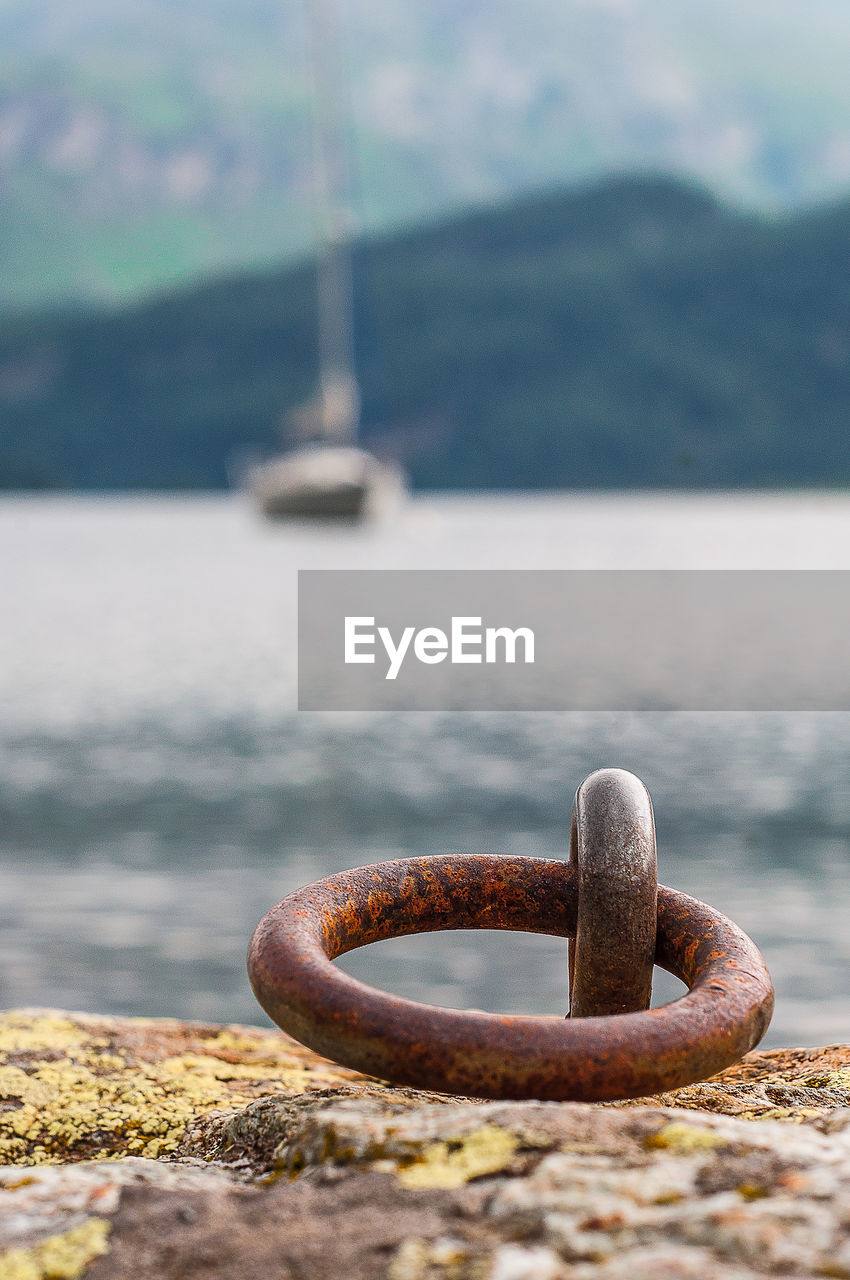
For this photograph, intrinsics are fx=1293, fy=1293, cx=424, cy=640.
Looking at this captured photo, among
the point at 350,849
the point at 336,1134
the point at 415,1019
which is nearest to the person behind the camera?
the point at 336,1134

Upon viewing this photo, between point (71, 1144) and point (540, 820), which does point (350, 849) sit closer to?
point (540, 820)

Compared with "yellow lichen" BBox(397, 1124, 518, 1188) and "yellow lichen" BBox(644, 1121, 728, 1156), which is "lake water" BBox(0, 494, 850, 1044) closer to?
"yellow lichen" BBox(644, 1121, 728, 1156)

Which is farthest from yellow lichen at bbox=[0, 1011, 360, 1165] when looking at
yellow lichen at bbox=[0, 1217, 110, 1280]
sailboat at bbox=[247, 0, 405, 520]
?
sailboat at bbox=[247, 0, 405, 520]

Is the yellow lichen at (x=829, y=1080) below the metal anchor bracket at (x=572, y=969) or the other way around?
below

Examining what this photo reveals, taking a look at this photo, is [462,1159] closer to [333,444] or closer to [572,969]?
[572,969]

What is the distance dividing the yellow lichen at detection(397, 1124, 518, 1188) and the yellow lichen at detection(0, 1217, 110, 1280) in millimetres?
589

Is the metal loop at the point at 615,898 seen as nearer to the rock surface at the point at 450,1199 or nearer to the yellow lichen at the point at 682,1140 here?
the rock surface at the point at 450,1199

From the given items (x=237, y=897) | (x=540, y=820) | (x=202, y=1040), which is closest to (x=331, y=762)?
(x=540, y=820)

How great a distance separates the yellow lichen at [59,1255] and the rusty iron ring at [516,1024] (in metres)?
0.81

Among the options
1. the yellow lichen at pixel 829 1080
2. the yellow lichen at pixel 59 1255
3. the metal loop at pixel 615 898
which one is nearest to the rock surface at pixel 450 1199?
the yellow lichen at pixel 59 1255

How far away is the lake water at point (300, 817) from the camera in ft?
29.4

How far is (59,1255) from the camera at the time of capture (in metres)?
2.37

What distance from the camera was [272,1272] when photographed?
88.6 inches

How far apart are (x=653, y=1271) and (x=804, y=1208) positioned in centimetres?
37
